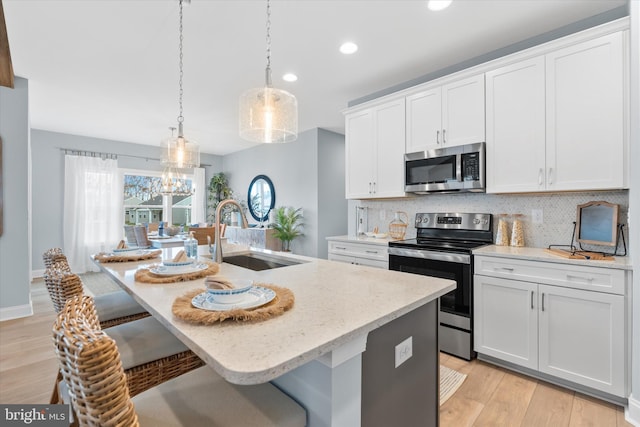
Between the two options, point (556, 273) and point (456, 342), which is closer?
point (556, 273)

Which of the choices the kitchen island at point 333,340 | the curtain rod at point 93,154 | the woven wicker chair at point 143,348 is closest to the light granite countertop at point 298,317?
the kitchen island at point 333,340

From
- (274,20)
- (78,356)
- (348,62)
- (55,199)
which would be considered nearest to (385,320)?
(78,356)

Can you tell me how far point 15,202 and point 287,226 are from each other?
3.52m

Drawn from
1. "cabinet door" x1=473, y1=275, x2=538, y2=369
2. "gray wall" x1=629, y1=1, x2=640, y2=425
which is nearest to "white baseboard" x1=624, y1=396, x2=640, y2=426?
"gray wall" x1=629, y1=1, x2=640, y2=425

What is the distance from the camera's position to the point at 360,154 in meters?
3.61

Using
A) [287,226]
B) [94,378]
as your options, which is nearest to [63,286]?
[94,378]

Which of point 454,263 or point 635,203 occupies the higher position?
point 635,203

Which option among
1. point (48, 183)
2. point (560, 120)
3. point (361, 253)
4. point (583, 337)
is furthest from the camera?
point (48, 183)

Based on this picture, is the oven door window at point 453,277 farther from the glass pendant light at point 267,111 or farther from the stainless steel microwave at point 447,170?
the glass pendant light at point 267,111

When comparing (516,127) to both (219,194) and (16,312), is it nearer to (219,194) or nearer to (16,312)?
(16,312)

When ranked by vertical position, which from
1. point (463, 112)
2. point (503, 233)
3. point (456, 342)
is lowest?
point (456, 342)

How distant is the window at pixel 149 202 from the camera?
6.59 m

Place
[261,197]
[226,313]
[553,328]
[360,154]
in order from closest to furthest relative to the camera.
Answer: [226,313] → [553,328] → [360,154] → [261,197]

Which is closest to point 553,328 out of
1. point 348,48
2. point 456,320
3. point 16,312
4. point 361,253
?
point 456,320
